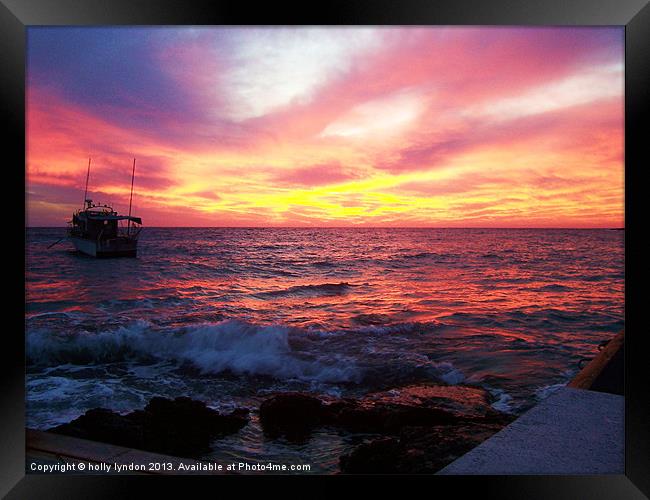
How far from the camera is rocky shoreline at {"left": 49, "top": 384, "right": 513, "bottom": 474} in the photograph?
2.83 m

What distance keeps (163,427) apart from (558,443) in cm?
294

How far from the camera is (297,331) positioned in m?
6.86

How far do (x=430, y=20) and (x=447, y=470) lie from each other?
2.67 m

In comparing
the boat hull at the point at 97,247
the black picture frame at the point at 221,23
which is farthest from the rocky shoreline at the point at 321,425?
the boat hull at the point at 97,247

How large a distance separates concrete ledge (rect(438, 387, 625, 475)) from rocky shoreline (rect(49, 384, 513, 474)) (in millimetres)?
423

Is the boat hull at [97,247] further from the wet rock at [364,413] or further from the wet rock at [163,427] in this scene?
the wet rock at [364,413]

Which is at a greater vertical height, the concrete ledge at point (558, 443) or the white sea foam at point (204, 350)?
the concrete ledge at point (558, 443)

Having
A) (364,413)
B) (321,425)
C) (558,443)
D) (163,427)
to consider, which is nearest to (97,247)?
(163,427)

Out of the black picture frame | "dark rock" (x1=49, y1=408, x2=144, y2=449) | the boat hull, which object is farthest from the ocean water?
the black picture frame

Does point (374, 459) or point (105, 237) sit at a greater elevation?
point (105, 237)

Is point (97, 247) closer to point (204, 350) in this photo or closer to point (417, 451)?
point (204, 350)

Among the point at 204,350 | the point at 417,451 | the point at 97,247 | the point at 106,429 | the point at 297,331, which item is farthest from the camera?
the point at 97,247

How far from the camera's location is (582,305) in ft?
26.7

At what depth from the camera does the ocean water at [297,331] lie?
429cm
